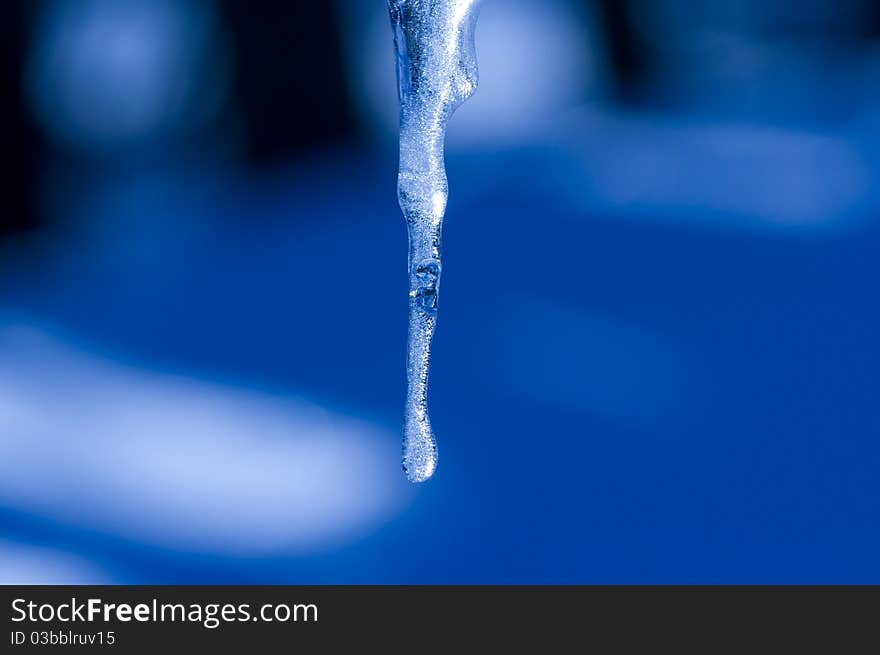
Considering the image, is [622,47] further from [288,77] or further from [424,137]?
[424,137]

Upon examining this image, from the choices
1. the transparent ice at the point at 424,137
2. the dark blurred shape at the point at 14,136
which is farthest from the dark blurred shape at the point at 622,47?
the transparent ice at the point at 424,137

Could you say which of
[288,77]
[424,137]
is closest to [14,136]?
[288,77]

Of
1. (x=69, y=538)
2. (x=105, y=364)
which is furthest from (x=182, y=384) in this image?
(x=69, y=538)

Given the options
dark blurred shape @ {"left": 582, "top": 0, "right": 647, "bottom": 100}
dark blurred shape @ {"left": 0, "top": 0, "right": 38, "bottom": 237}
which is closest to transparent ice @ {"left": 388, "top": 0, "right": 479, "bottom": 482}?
dark blurred shape @ {"left": 0, "top": 0, "right": 38, "bottom": 237}

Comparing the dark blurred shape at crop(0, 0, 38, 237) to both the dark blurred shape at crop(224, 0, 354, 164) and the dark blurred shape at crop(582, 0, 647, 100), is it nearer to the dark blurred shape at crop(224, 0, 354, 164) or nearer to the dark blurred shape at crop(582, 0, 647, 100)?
the dark blurred shape at crop(224, 0, 354, 164)

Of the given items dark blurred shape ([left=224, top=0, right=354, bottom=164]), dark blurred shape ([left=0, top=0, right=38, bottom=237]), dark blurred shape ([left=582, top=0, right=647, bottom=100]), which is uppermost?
dark blurred shape ([left=582, top=0, right=647, bottom=100])

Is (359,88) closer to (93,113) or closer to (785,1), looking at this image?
(93,113)
